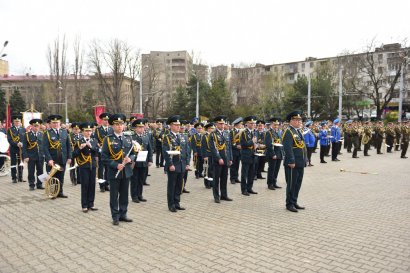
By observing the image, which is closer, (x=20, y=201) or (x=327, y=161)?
(x=20, y=201)

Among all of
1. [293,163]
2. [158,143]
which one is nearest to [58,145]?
[293,163]

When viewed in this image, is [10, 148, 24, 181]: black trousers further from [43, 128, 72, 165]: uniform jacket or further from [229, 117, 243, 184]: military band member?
[229, 117, 243, 184]: military band member

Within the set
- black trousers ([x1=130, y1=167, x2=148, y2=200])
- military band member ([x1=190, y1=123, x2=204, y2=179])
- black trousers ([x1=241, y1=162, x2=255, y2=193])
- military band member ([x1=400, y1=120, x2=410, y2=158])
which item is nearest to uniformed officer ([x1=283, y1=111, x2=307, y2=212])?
black trousers ([x1=241, y1=162, x2=255, y2=193])

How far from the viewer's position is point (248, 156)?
9.42 metres

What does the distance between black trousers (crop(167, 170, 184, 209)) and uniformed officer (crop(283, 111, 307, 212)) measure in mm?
2393

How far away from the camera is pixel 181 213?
290 inches

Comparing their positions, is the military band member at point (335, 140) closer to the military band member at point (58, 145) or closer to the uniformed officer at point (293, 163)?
the uniformed officer at point (293, 163)

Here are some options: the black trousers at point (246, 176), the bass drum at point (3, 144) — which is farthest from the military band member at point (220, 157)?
the bass drum at point (3, 144)

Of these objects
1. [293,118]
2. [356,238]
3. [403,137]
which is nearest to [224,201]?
[293,118]

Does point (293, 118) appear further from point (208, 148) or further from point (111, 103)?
point (111, 103)

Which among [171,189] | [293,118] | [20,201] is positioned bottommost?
[20,201]

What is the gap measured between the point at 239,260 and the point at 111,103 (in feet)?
150

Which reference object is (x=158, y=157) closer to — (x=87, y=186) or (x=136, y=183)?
(x=136, y=183)

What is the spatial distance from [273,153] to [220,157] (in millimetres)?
2896
